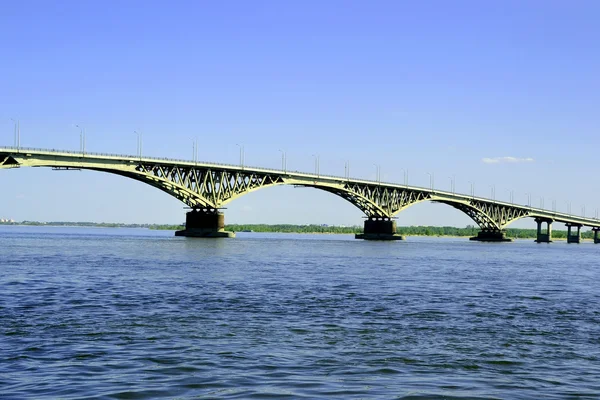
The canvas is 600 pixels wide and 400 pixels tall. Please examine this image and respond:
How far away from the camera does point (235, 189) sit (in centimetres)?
12756

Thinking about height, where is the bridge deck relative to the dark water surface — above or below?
above

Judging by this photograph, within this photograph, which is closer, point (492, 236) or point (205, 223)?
point (205, 223)

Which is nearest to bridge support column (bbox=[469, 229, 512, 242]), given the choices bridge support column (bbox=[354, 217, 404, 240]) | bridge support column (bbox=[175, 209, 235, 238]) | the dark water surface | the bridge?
the bridge

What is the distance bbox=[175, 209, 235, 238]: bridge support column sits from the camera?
12531 centimetres

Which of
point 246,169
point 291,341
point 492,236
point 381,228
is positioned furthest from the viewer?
point 492,236

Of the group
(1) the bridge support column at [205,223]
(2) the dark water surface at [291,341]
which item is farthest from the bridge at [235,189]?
(2) the dark water surface at [291,341]

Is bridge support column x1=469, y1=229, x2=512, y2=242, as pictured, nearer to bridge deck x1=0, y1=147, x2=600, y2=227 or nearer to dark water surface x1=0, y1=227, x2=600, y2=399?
bridge deck x1=0, y1=147, x2=600, y2=227

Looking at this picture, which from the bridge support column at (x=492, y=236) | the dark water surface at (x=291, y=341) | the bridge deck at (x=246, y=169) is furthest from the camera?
the bridge support column at (x=492, y=236)

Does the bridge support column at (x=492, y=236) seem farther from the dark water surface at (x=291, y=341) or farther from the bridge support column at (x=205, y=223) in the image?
the dark water surface at (x=291, y=341)

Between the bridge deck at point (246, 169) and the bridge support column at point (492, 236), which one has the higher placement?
the bridge deck at point (246, 169)

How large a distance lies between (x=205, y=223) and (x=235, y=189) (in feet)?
24.8

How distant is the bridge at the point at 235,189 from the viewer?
98.4 metres

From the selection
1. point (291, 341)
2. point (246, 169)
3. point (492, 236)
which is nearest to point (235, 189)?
point (246, 169)

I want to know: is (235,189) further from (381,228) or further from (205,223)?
(381,228)
